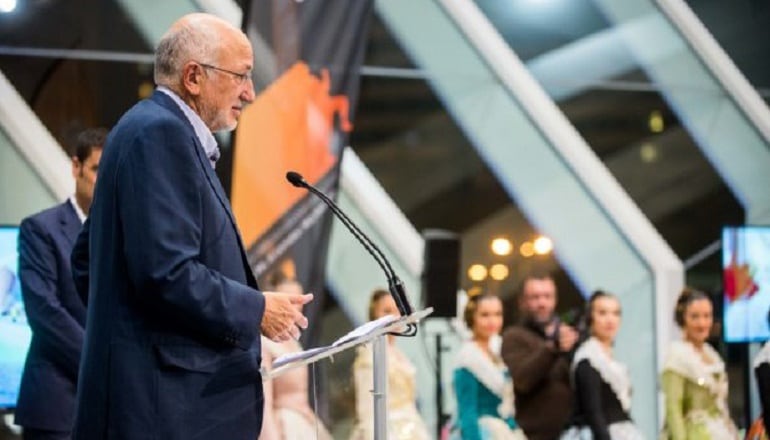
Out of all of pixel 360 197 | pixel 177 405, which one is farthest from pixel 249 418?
pixel 360 197

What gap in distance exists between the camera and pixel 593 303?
663cm

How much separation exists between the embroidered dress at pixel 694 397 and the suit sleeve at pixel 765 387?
53cm

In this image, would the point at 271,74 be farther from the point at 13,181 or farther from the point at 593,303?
the point at 593,303

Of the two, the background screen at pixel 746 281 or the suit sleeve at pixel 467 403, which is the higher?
the background screen at pixel 746 281

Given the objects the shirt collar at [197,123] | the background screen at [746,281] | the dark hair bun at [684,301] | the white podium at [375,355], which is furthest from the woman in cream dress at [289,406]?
the background screen at [746,281]

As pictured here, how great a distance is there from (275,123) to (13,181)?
4.30 feet

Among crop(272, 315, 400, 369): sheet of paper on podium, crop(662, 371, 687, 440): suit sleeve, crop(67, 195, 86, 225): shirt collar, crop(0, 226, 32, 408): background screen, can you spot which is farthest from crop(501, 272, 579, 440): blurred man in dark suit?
crop(272, 315, 400, 369): sheet of paper on podium

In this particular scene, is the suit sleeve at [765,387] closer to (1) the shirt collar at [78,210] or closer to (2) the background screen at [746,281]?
(2) the background screen at [746,281]

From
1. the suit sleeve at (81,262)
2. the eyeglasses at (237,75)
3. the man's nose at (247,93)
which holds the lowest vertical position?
the suit sleeve at (81,262)

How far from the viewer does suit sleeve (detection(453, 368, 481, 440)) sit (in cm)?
620

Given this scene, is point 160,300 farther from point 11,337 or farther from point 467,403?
point 467,403

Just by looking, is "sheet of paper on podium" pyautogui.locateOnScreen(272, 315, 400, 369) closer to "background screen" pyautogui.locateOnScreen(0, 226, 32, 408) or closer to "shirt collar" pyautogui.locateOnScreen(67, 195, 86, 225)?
"shirt collar" pyautogui.locateOnScreen(67, 195, 86, 225)

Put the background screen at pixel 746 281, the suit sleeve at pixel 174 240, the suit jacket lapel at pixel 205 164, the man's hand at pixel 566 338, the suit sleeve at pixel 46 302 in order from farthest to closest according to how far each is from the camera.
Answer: the background screen at pixel 746 281, the man's hand at pixel 566 338, the suit sleeve at pixel 46 302, the suit jacket lapel at pixel 205 164, the suit sleeve at pixel 174 240

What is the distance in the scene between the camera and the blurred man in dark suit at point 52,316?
12.3 ft
